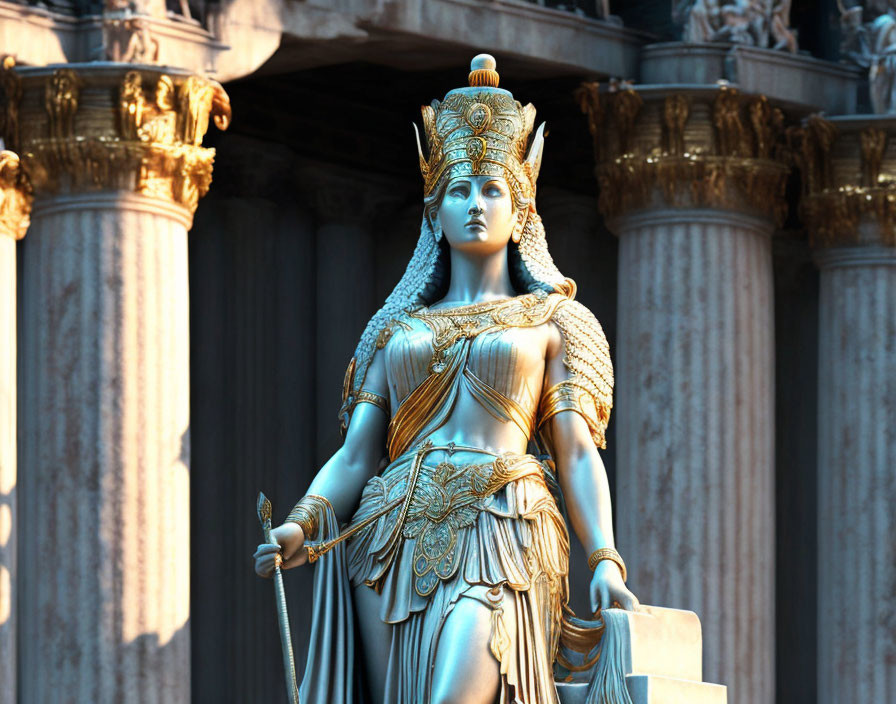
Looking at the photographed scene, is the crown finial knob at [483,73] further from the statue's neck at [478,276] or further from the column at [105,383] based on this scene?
the column at [105,383]

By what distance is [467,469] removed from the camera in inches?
535

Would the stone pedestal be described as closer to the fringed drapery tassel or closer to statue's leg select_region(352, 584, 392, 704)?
the fringed drapery tassel

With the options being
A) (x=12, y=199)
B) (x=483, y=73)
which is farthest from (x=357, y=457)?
(x=12, y=199)

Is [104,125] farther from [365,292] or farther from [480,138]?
[480,138]

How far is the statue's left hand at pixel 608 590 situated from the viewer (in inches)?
531

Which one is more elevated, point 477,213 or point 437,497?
point 477,213

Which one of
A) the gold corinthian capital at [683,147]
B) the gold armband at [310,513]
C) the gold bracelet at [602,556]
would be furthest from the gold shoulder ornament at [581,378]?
the gold corinthian capital at [683,147]

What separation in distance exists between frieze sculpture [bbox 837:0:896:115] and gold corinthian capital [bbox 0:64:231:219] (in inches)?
234

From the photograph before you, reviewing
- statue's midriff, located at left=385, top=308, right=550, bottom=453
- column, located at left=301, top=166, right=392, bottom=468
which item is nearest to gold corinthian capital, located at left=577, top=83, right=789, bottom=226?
column, located at left=301, top=166, right=392, bottom=468

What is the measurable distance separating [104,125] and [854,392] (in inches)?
265

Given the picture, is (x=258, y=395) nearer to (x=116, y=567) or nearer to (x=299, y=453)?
(x=299, y=453)

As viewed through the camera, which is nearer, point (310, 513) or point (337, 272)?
point (310, 513)

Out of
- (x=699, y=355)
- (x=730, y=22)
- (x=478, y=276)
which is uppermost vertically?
(x=730, y=22)

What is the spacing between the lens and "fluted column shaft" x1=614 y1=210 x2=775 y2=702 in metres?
25.1
